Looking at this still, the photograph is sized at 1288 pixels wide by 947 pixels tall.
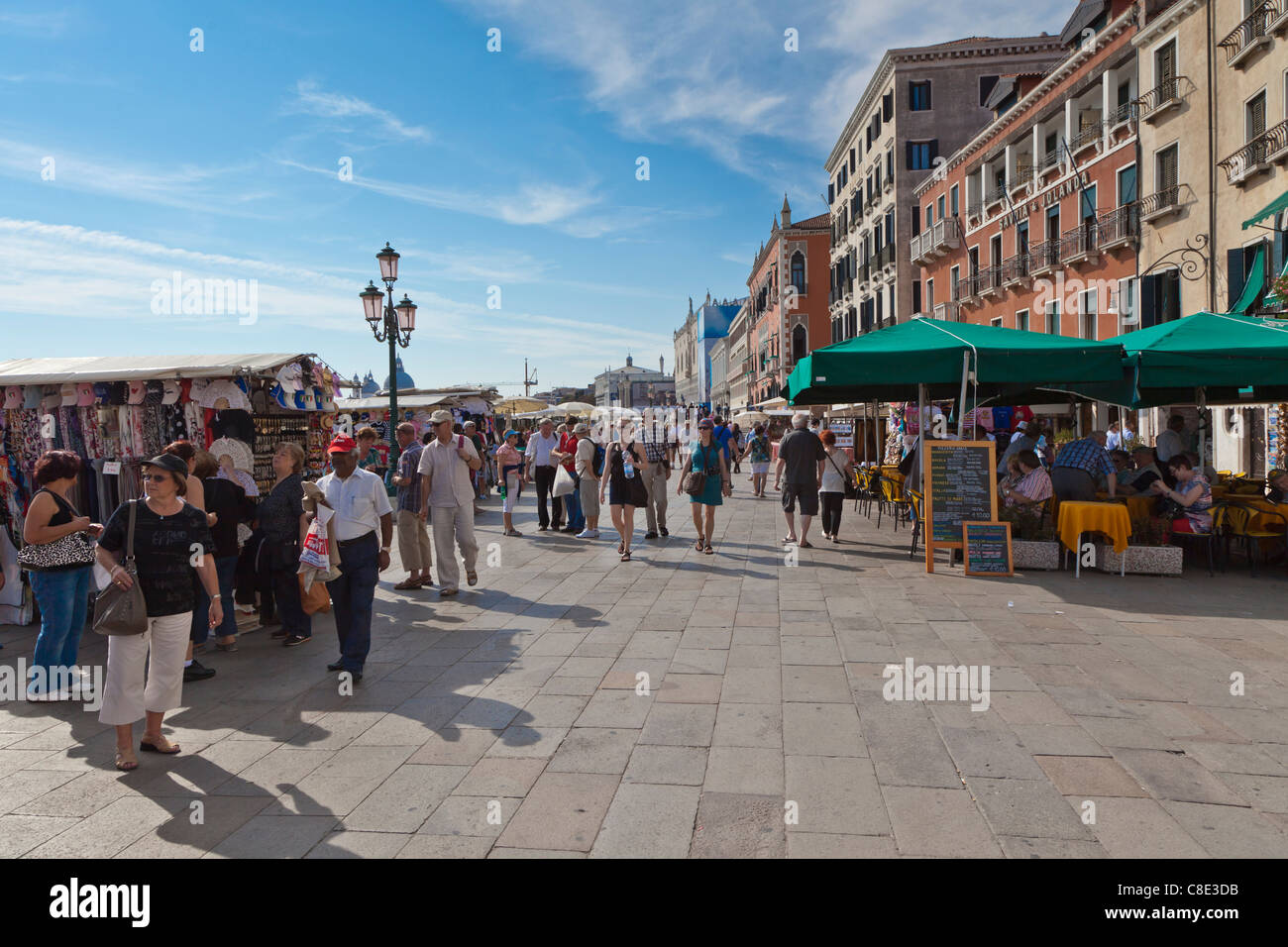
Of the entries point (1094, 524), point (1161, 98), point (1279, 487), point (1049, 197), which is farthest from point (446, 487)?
point (1049, 197)

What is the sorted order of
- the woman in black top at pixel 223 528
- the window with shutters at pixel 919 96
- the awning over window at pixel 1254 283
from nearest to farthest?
the woman in black top at pixel 223 528, the awning over window at pixel 1254 283, the window with shutters at pixel 919 96

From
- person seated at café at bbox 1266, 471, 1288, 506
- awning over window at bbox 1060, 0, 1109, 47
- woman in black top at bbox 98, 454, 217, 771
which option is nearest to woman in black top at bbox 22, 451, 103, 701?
woman in black top at bbox 98, 454, 217, 771

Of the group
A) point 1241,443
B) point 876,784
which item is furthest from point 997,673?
point 1241,443

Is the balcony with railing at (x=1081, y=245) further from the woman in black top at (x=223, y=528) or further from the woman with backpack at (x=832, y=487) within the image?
the woman in black top at (x=223, y=528)

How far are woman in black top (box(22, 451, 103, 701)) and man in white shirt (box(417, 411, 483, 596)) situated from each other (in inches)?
125

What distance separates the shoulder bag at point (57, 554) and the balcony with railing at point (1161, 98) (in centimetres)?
2131

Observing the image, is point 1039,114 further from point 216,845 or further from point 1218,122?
point 216,845

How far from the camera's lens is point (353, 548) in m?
5.75

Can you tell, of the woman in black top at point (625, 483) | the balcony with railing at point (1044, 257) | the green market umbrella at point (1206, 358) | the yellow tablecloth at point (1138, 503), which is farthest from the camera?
the balcony with railing at point (1044, 257)

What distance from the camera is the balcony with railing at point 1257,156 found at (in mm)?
14852

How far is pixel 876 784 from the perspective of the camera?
3766 millimetres

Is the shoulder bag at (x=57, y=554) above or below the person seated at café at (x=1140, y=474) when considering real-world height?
below

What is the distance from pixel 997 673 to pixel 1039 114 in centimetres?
2422

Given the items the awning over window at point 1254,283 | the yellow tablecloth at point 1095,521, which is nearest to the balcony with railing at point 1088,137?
the awning over window at point 1254,283
